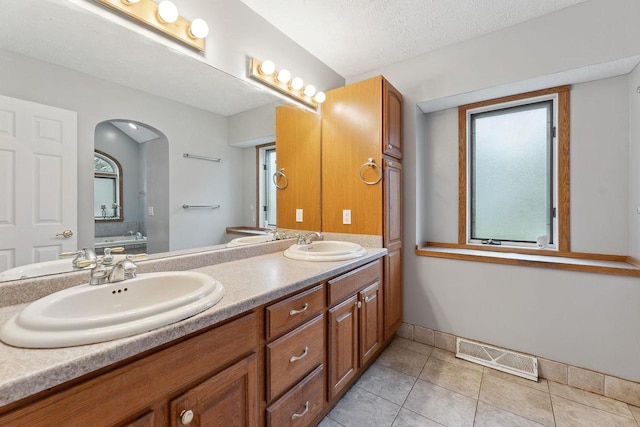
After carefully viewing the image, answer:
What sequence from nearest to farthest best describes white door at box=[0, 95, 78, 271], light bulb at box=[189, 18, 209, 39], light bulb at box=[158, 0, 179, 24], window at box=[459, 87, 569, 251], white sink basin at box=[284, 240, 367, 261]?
white door at box=[0, 95, 78, 271] → light bulb at box=[158, 0, 179, 24] → light bulb at box=[189, 18, 209, 39] → white sink basin at box=[284, 240, 367, 261] → window at box=[459, 87, 569, 251]

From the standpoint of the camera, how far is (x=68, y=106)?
1051 mm

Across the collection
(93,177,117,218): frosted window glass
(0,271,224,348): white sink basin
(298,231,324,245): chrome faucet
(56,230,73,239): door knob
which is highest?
(93,177,117,218): frosted window glass

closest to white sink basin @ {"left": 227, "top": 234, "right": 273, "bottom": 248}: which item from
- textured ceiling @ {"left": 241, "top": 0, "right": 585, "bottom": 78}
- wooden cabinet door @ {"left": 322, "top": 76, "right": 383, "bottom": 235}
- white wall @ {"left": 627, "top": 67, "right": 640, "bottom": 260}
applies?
wooden cabinet door @ {"left": 322, "top": 76, "right": 383, "bottom": 235}

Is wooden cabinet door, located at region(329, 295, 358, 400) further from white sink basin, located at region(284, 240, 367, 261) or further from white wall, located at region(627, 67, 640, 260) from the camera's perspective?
white wall, located at region(627, 67, 640, 260)

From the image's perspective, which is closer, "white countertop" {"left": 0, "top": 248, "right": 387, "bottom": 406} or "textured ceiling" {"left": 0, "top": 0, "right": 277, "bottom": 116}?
"white countertop" {"left": 0, "top": 248, "right": 387, "bottom": 406}

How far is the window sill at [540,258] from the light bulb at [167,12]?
2217 mm

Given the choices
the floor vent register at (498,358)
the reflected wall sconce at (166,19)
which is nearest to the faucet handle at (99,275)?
the reflected wall sconce at (166,19)

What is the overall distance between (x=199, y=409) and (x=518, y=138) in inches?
104

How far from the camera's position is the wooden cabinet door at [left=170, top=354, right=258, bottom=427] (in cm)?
81

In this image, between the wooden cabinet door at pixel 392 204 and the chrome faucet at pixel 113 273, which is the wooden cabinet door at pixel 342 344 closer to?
the wooden cabinet door at pixel 392 204

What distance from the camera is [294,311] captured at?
122 centimetres

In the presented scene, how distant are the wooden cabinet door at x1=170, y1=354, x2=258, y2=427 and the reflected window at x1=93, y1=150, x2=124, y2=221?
81 centimetres

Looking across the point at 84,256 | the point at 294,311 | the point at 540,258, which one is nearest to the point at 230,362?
the point at 294,311

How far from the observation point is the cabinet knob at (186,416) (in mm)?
791
